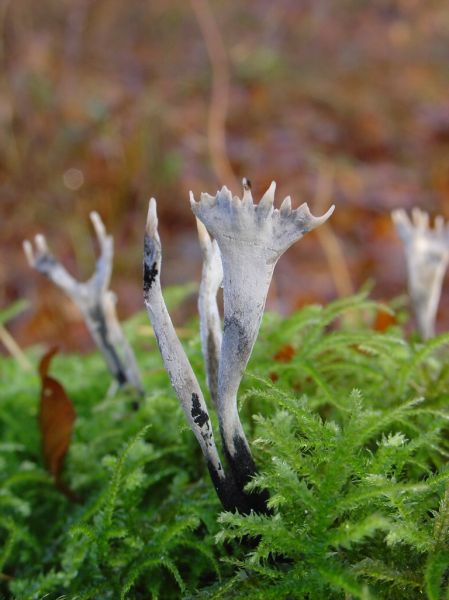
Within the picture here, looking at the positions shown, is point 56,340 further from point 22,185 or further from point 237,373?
point 237,373

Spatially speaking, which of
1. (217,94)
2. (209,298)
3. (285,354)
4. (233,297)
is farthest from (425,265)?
(217,94)

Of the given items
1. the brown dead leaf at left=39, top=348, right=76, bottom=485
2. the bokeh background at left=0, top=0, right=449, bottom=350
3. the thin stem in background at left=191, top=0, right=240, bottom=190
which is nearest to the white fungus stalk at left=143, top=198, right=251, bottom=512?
the brown dead leaf at left=39, top=348, right=76, bottom=485

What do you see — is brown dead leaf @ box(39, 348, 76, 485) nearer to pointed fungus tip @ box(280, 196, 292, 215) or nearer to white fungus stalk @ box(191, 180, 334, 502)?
white fungus stalk @ box(191, 180, 334, 502)

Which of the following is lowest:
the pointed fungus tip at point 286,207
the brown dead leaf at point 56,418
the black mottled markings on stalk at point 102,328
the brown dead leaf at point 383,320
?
the pointed fungus tip at point 286,207

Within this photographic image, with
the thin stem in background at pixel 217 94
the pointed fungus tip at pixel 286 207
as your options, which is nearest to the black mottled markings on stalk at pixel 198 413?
the pointed fungus tip at pixel 286 207

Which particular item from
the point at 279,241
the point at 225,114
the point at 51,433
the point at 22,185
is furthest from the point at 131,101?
the point at 279,241

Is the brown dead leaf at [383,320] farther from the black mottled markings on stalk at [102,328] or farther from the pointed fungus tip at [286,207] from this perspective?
the pointed fungus tip at [286,207]
